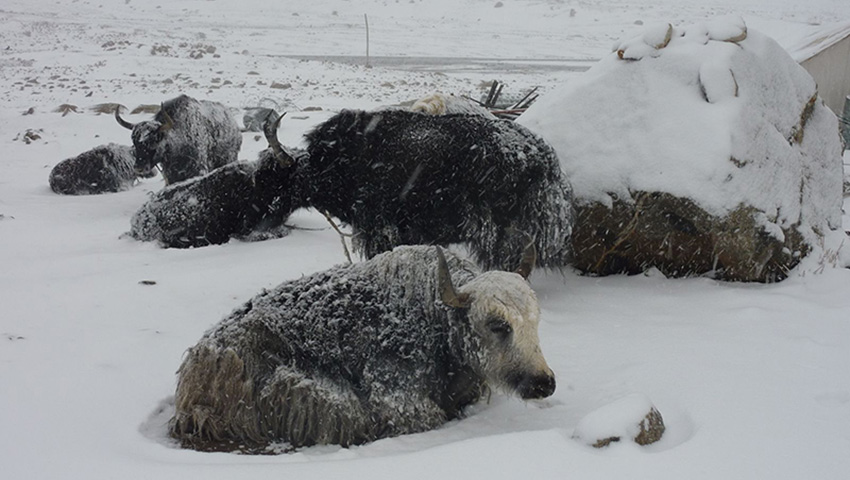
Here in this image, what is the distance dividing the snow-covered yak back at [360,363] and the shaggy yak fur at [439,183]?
141 cm

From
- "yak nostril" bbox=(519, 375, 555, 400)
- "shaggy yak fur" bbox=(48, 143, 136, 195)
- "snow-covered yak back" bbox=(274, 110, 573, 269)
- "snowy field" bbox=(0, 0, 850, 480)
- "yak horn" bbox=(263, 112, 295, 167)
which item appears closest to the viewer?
"snowy field" bbox=(0, 0, 850, 480)

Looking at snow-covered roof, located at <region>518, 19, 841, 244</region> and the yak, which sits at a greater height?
snow-covered roof, located at <region>518, 19, 841, 244</region>

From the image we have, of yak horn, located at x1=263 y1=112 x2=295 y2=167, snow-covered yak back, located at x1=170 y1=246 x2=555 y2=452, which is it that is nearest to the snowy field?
snow-covered yak back, located at x1=170 y1=246 x2=555 y2=452

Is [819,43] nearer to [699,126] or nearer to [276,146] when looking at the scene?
[699,126]

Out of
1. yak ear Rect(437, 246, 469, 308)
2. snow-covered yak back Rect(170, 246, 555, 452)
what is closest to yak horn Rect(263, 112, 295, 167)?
snow-covered yak back Rect(170, 246, 555, 452)

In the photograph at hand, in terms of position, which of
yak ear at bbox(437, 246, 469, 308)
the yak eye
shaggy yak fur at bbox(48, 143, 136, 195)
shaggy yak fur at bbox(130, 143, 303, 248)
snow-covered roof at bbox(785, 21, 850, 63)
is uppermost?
snow-covered roof at bbox(785, 21, 850, 63)

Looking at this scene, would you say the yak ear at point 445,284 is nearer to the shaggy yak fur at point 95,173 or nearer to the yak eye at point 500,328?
the yak eye at point 500,328

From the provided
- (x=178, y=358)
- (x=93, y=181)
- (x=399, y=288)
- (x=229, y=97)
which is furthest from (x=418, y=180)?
(x=229, y=97)

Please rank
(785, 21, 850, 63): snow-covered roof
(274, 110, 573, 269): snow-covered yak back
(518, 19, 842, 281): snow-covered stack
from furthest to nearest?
1. (785, 21, 850, 63): snow-covered roof
2. (518, 19, 842, 281): snow-covered stack
3. (274, 110, 573, 269): snow-covered yak back

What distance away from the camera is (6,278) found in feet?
17.5

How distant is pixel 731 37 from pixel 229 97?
1443 cm

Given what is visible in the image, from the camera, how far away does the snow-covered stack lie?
5125 millimetres

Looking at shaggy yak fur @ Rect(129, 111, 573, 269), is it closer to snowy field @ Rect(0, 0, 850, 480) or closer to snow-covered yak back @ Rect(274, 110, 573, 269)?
snow-covered yak back @ Rect(274, 110, 573, 269)

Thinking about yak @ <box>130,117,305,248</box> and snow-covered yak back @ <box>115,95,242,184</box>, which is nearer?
yak @ <box>130,117,305,248</box>
